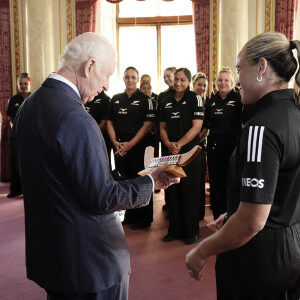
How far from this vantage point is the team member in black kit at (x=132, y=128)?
13.9ft

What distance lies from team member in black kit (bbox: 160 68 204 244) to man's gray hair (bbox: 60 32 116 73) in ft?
7.89

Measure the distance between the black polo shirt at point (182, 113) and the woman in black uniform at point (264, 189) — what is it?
8.16 feet

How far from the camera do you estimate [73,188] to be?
1.25 meters

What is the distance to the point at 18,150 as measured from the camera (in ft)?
4.41

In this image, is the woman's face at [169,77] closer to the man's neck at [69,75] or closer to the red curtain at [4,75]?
the red curtain at [4,75]

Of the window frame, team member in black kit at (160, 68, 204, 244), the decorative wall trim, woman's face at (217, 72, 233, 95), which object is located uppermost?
the window frame

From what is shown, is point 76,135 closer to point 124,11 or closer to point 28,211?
point 28,211

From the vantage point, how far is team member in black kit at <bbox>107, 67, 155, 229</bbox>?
422cm

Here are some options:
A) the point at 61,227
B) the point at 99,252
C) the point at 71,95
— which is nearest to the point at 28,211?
the point at 61,227

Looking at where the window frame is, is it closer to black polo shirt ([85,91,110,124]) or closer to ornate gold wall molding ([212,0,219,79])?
ornate gold wall molding ([212,0,219,79])

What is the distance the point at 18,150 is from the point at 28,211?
207mm

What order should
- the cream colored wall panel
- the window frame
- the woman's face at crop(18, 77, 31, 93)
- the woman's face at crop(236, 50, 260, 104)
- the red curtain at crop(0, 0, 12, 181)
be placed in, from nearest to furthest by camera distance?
1. the woman's face at crop(236, 50, 260, 104)
2. the woman's face at crop(18, 77, 31, 93)
3. the cream colored wall panel
4. the red curtain at crop(0, 0, 12, 181)
5. the window frame

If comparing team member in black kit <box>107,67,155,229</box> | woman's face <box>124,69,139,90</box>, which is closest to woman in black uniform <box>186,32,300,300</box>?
team member in black kit <box>107,67,155,229</box>

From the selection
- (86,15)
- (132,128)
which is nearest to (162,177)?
(132,128)
